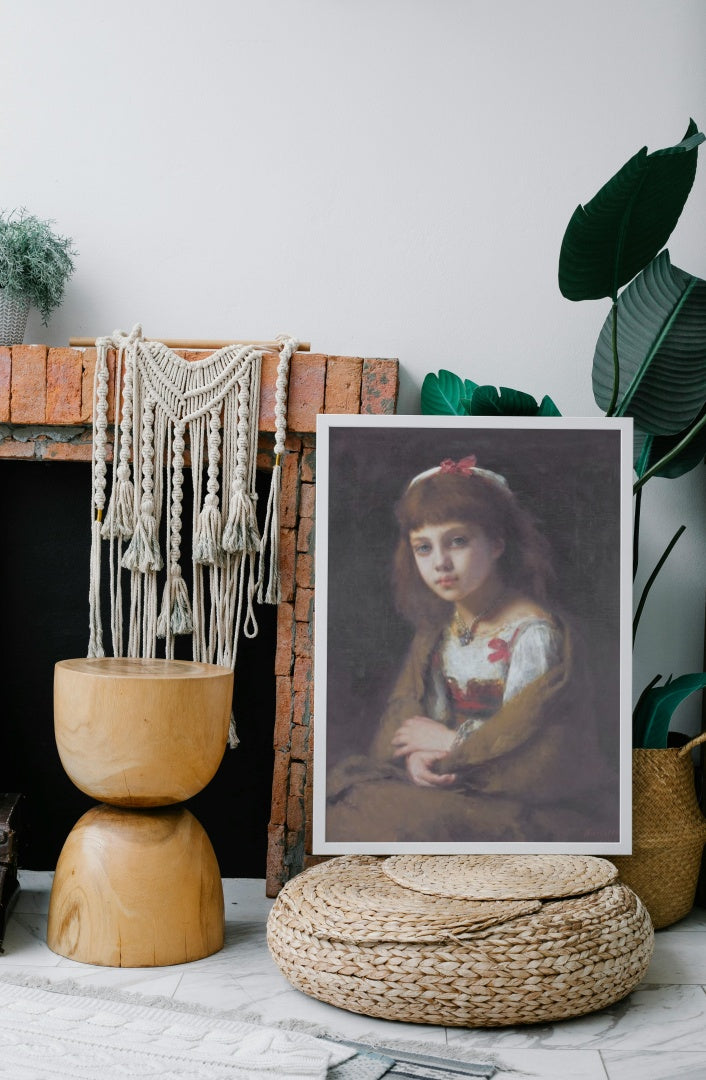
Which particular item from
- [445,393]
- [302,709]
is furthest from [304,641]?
[445,393]

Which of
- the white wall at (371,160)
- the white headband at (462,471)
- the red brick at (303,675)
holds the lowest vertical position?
the red brick at (303,675)

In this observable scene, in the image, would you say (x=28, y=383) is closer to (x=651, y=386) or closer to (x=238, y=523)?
(x=238, y=523)

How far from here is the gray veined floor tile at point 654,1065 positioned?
1.44 m

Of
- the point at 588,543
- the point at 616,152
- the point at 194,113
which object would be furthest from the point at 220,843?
the point at 616,152

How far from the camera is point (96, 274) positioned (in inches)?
92.7

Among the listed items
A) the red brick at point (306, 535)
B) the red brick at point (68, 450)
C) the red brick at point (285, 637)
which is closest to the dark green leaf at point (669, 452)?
the red brick at point (306, 535)

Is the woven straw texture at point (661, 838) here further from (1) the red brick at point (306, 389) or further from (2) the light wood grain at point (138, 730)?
(1) the red brick at point (306, 389)

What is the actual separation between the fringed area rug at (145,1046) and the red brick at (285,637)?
77cm

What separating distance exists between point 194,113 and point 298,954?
1.88 meters

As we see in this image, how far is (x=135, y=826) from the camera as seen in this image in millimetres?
1799

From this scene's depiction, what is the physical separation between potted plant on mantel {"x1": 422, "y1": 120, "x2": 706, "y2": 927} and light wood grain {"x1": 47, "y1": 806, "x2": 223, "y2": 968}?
86cm

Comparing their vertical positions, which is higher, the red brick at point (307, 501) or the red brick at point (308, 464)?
the red brick at point (308, 464)

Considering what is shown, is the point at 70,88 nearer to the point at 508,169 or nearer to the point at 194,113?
the point at 194,113

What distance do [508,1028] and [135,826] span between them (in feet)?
2.41
